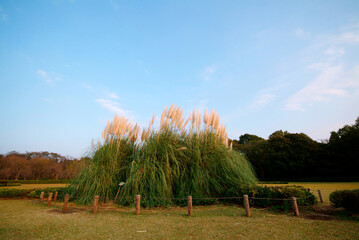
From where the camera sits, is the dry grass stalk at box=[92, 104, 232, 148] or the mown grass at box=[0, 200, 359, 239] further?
the dry grass stalk at box=[92, 104, 232, 148]

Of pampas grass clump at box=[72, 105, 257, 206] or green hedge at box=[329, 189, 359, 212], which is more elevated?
pampas grass clump at box=[72, 105, 257, 206]

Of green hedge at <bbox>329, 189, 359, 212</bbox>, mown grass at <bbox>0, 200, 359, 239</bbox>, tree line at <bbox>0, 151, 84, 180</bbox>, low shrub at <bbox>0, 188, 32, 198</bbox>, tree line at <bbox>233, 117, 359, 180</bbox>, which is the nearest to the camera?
mown grass at <bbox>0, 200, 359, 239</bbox>

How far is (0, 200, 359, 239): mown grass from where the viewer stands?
3812 mm

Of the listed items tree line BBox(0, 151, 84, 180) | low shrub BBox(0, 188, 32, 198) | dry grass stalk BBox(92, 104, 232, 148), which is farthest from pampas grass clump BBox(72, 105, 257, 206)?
tree line BBox(0, 151, 84, 180)

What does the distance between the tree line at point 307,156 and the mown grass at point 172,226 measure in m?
24.2

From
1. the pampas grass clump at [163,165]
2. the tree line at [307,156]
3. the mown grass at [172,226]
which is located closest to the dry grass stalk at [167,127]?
the pampas grass clump at [163,165]

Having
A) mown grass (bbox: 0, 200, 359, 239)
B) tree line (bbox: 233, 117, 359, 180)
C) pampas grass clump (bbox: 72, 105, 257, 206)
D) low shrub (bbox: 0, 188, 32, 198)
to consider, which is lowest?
mown grass (bbox: 0, 200, 359, 239)

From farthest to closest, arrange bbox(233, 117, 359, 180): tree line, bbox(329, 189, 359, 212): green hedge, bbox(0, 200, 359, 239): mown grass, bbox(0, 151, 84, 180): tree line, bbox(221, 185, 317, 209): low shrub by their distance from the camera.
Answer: bbox(0, 151, 84, 180): tree line, bbox(233, 117, 359, 180): tree line, bbox(221, 185, 317, 209): low shrub, bbox(329, 189, 359, 212): green hedge, bbox(0, 200, 359, 239): mown grass

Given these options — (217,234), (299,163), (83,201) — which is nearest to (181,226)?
(217,234)

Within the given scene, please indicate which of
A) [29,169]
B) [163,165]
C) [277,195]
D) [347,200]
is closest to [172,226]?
[163,165]

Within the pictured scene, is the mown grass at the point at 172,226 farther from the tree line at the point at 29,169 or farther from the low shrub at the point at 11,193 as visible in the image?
the tree line at the point at 29,169

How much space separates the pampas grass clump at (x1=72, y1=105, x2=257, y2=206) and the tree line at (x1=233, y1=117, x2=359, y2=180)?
855 inches

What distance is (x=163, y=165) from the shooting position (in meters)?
7.16

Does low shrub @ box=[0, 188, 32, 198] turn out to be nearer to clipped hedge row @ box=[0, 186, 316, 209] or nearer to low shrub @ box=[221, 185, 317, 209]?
clipped hedge row @ box=[0, 186, 316, 209]
